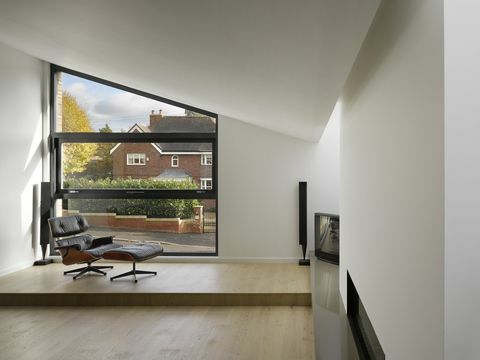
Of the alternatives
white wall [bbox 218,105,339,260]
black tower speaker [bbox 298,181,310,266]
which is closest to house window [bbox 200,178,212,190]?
white wall [bbox 218,105,339,260]

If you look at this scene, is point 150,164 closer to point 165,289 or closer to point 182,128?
point 182,128

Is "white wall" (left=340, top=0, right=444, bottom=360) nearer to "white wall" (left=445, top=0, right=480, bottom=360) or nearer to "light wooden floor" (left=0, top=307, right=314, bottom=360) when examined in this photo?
"white wall" (left=445, top=0, right=480, bottom=360)

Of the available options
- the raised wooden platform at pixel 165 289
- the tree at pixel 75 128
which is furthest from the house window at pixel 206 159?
the raised wooden platform at pixel 165 289

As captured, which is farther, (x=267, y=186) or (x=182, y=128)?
(x=182, y=128)

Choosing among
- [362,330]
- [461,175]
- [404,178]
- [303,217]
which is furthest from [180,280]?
[461,175]

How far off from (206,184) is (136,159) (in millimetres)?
1218

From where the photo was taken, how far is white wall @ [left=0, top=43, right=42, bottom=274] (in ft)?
24.1

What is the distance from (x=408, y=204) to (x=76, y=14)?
325 centimetres

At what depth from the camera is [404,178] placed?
1812 mm

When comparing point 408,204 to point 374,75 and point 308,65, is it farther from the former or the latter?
point 308,65

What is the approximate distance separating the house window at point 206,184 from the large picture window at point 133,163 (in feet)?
0.05

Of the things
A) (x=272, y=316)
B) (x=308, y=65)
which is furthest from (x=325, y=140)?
(x=308, y=65)

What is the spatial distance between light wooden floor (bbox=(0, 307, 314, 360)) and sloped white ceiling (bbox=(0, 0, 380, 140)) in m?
2.15

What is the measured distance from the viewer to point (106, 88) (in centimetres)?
852
